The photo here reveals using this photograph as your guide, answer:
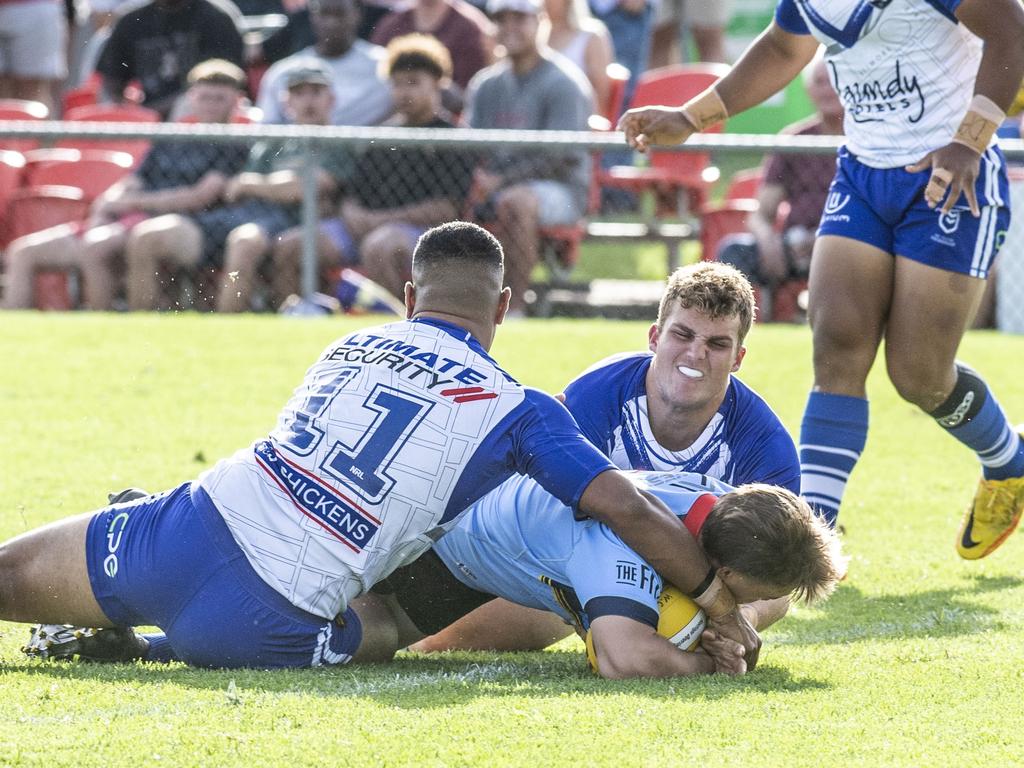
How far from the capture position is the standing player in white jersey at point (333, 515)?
14.2 ft

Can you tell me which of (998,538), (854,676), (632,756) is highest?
(632,756)

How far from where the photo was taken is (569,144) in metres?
10.5

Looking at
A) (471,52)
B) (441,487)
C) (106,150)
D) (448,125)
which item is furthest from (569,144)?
(441,487)

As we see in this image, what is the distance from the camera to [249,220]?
11.2 meters

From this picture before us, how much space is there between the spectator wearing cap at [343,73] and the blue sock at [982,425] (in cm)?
686

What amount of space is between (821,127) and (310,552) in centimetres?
791

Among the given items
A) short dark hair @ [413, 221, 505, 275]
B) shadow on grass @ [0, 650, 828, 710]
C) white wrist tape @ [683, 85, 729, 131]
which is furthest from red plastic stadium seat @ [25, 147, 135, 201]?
shadow on grass @ [0, 650, 828, 710]

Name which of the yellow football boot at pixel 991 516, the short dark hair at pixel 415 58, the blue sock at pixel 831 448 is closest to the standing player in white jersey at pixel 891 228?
the blue sock at pixel 831 448

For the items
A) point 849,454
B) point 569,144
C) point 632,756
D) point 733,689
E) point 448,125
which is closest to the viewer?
point 632,756

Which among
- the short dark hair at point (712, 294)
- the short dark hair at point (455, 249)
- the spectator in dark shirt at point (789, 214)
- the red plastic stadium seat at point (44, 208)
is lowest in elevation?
the red plastic stadium seat at point (44, 208)

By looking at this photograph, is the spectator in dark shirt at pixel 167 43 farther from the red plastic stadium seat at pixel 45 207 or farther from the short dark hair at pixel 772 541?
the short dark hair at pixel 772 541

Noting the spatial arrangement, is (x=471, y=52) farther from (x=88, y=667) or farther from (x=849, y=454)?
(x=88, y=667)

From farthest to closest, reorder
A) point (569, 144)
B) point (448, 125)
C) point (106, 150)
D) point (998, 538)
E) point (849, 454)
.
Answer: point (106, 150)
point (448, 125)
point (569, 144)
point (998, 538)
point (849, 454)

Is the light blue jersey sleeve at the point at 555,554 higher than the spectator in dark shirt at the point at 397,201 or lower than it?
higher
